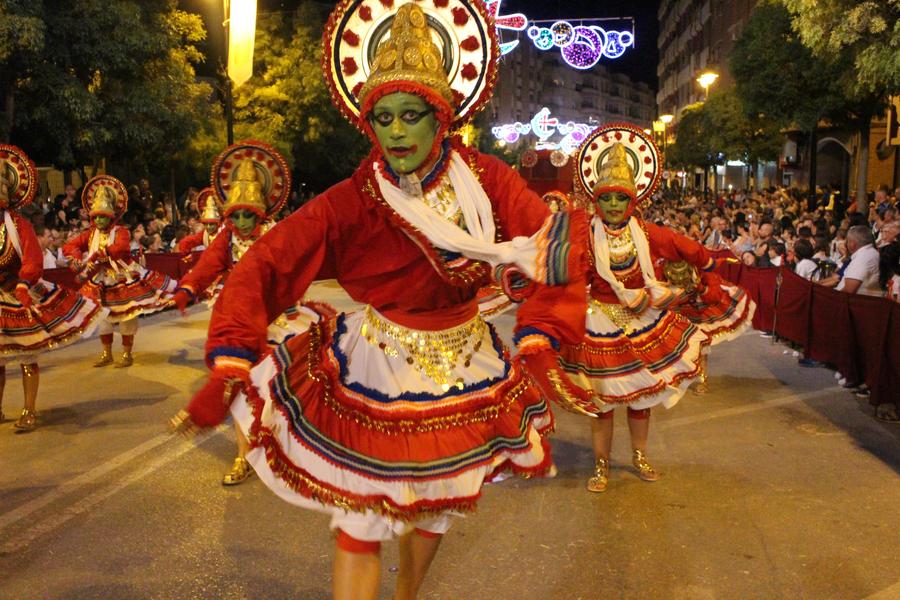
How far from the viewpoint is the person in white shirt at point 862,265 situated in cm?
897

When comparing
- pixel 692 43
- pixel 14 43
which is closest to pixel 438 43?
pixel 14 43

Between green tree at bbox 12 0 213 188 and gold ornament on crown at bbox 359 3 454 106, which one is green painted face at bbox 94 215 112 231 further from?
green tree at bbox 12 0 213 188

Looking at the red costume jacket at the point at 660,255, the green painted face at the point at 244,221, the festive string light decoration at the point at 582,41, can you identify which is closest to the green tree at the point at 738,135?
the festive string light decoration at the point at 582,41

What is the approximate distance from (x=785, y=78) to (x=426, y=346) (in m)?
22.2

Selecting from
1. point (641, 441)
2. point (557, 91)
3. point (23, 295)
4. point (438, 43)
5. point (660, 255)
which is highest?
point (557, 91)

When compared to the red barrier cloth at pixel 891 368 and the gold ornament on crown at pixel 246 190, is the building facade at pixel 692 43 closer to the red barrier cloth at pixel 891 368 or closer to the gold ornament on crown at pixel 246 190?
the red barrier cloth at pixel 891 368

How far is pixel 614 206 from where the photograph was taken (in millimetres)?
5887

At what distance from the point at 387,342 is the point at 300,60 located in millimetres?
28246

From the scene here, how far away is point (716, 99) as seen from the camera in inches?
1371

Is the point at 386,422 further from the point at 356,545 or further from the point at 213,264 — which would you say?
the point at 213,264

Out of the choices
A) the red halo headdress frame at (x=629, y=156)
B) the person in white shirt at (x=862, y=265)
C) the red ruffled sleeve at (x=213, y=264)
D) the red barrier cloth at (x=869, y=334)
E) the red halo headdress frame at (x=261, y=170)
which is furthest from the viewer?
the person in white shirt at (x=862, y=265)

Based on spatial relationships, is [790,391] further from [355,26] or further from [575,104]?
[575,104]

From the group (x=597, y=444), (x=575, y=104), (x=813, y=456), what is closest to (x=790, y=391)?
(x=813, y=456)

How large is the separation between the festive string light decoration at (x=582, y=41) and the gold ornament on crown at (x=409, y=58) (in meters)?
25.2
